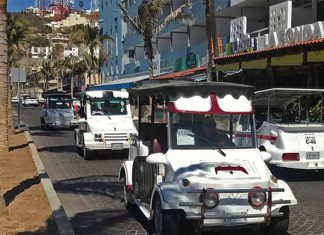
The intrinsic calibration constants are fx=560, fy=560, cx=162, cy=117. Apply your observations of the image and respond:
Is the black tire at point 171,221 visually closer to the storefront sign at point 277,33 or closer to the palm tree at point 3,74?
the palm tree at point 3,74

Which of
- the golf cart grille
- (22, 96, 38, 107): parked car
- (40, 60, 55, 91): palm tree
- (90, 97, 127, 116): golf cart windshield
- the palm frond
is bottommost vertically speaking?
the golf cart grille

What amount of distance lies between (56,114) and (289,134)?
1943 cm

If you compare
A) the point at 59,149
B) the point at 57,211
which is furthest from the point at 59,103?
the point at 57,211

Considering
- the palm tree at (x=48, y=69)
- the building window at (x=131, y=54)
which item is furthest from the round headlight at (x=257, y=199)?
the palm tree at (x=48, y=69)

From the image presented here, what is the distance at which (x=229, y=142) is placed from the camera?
746cm

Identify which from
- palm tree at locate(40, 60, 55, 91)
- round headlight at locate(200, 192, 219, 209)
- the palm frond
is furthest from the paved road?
palm tree at locate(40, 60, 55, 91)

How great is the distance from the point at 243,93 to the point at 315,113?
9.10m

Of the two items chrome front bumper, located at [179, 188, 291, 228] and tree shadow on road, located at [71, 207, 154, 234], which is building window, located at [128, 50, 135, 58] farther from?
chrome front bumper, located at [179, 188, 291, 228]

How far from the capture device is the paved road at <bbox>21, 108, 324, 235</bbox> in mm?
7977

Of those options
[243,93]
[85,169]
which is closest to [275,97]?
[85,169]

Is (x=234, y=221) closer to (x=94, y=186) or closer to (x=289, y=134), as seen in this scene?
(x=94, y=186)

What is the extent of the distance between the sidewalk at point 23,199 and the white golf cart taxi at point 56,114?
43.3 feet

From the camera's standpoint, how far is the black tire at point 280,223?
272 inches

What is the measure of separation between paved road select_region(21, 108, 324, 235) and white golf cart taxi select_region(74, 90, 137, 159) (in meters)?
0.48
